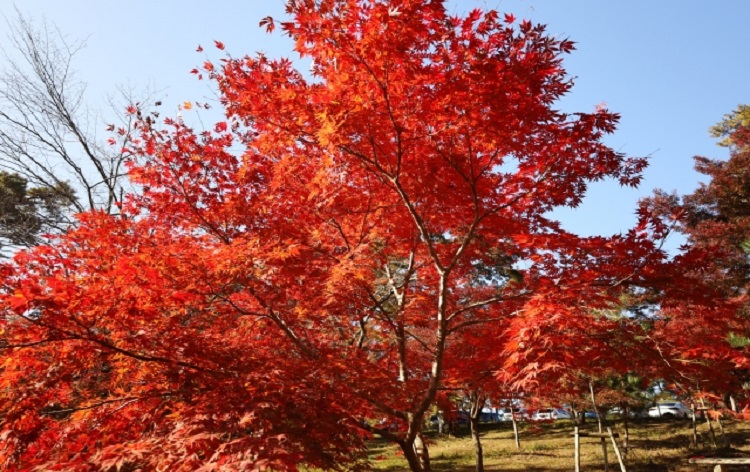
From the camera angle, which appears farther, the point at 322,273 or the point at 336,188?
the point at 322,273

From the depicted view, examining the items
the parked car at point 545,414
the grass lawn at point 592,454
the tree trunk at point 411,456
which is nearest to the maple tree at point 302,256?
the tree trunk at point 411,456

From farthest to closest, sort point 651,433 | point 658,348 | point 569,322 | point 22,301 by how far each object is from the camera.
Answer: point 651,433 < point 658,348 < point 569,322 < point 22,301

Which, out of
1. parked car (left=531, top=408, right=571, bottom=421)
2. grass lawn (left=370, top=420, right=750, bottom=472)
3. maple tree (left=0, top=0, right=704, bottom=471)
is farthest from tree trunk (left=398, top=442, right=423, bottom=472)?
parked car (left=531, top=408, right=571, bottom=421)

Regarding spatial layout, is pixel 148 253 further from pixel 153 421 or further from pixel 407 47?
pixel 407 47

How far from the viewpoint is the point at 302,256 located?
6.28m

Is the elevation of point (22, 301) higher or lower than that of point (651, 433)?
higher

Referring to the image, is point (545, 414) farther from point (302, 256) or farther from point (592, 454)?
point (302, 256)

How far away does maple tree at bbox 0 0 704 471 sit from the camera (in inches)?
158

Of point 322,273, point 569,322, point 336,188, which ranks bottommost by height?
point 569,322

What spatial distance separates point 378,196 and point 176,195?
3226mm

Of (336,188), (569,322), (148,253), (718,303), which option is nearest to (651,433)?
(718,303)

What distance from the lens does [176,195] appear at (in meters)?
6.98

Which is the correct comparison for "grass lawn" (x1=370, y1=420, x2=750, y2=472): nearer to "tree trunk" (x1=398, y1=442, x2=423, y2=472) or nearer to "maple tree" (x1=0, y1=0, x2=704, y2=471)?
"tree trunk" (x1=398, y1=442, x2=423, y2=472)

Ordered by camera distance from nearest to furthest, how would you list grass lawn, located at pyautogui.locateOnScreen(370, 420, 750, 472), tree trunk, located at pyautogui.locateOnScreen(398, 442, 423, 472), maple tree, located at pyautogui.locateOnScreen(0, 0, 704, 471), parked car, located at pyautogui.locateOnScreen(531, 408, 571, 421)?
maple tree, located at pyautogui.locateOnScreen(0, 0, 704, 471)
tree trunk, located at pyautogui.locateOnScreen(398, 442, 423, 472)
grass lawn, located at pyautogui.locateOnScreen(370, 420, 750, 472)
parked car, located at pyautogui.locateOnScreen(531, 408, 571, 421)
